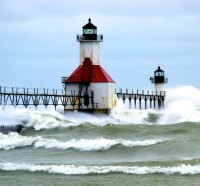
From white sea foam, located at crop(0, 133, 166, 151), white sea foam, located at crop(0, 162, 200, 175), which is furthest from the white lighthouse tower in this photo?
white sea foam, located at crop(0, 162, 200, 175)

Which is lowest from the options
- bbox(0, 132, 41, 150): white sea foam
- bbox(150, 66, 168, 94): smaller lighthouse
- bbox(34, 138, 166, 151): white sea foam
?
bbox(0, 132, 41, 150): white sea foam

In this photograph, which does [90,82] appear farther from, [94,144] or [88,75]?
[94,144]

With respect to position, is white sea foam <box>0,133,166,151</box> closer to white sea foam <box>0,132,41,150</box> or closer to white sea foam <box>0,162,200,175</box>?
white sea foam <box>0,132,41,150</box>

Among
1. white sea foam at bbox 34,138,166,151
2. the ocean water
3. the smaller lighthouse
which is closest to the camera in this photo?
the ocean water

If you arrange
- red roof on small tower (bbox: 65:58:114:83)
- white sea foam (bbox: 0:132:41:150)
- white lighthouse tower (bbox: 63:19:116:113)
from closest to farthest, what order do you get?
1. white sea foam (bbox: 0:132:41:150)
2. white lighthouse tower (bbox: 63:19:116:113)
3. red roof on small tower (bbox: 65:58:114:83)

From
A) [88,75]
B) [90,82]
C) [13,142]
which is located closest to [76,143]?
[13,142]

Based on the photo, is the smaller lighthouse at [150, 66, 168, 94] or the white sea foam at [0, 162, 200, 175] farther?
the smaller lighthouse at [150, 66, 168, 94]

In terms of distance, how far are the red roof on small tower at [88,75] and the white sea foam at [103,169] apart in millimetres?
35627

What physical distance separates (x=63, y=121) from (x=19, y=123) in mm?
6075

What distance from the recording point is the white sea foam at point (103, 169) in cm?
2483

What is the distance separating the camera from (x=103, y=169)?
25.6m

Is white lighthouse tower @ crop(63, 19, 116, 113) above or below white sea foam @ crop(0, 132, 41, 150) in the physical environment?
above

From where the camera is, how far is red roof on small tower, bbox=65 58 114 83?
62656mm

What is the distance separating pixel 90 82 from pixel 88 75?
0.59m
